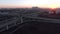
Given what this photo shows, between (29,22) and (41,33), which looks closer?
(41,33)

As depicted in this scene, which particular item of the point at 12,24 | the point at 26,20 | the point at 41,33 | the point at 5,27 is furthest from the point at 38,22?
the point at 5,27

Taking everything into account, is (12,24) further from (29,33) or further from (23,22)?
(29,33)

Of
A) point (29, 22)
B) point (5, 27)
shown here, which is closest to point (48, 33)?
point (5, 27)

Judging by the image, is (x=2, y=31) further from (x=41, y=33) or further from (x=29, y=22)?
(x=29, y=22)

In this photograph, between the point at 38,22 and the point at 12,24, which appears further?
the point at 38,22

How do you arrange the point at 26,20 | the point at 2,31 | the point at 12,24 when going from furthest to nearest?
the point at 26,20 → the point at 12,24 → the point at 2,31

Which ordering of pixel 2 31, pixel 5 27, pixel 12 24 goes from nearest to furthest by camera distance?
pixel 2 31 < pixel 5 27 < pixel 12 24

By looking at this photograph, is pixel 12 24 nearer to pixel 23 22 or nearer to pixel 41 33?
pixel 23 22

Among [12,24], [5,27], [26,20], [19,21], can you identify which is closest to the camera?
[5,27]
